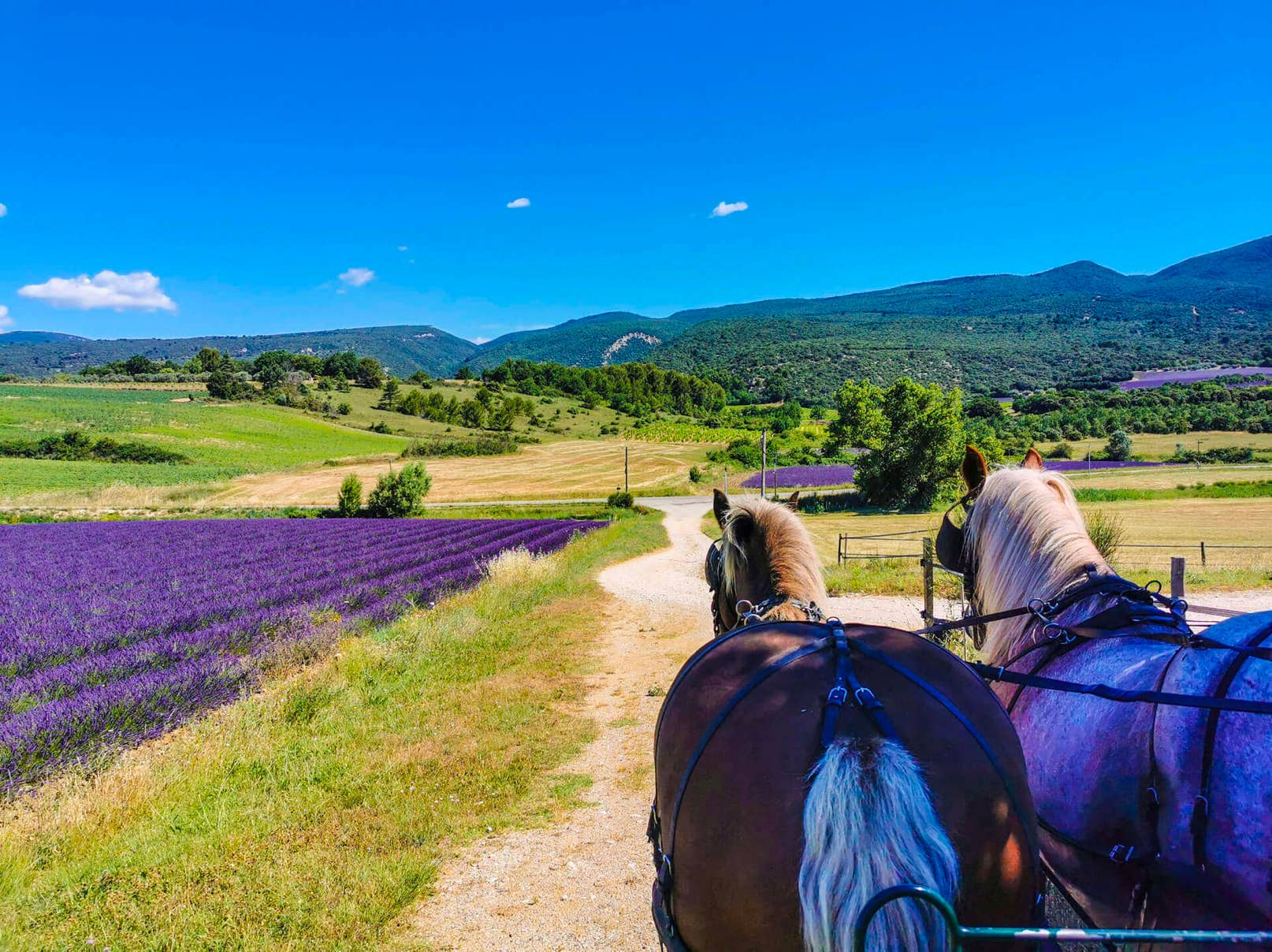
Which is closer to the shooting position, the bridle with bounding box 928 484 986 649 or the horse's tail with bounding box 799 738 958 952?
the horse's tail with bounding box 799 738 958 952

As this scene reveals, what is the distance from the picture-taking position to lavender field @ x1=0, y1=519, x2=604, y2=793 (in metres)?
5.48

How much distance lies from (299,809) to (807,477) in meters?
52.9

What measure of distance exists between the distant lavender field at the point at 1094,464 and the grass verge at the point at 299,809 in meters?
52.8

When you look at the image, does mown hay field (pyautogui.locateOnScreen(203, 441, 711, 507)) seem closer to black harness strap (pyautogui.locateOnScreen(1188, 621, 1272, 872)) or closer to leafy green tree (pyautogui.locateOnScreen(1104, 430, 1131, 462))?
leafy green tree (pyautogui.locateOnScreen(1104, 430, 1131, 462))

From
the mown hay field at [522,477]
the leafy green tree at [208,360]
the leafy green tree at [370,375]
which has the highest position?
the leafy green tree at [208,360]

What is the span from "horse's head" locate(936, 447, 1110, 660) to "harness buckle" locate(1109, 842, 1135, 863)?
1020 mm

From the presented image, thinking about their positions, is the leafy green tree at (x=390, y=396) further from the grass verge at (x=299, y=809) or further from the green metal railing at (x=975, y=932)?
the green metal railing at (x=975, y=932)

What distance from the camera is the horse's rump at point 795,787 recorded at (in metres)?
1.50

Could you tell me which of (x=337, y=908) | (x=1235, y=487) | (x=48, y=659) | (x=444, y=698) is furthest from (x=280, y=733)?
(x=1235, y=487)

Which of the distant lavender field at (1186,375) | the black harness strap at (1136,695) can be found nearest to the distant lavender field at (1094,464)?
the distant lavender field at (1186,375)

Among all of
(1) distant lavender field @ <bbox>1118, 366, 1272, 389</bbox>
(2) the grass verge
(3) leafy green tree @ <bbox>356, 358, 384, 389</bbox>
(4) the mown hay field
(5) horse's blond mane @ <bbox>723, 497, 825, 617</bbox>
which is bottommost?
(4) the mown hay field

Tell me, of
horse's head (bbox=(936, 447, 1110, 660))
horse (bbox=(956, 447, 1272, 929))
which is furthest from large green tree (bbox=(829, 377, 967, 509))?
horse (bbox=(956, 447, 1272, 929))

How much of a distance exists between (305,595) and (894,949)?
12.0 meters

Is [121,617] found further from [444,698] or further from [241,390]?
[241,390]
